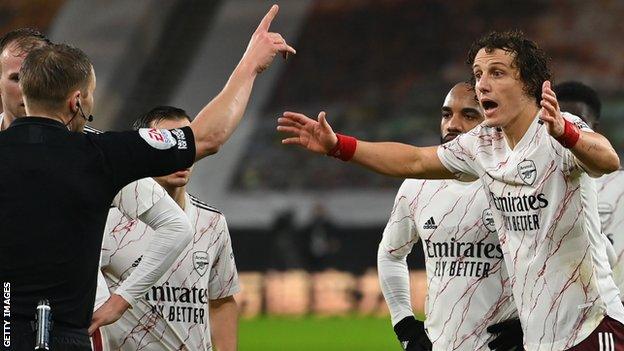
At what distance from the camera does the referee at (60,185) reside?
4238 millimetres

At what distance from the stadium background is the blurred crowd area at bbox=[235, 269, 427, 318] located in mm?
37

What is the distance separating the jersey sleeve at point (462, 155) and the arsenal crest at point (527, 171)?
0.35 metres

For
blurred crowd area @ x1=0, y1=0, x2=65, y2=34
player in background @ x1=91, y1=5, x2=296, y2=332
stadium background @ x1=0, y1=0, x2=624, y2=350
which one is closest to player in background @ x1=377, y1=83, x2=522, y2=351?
player in background @ x1=91, y1=5, x2=296, y2=332

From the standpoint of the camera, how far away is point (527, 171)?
527 cm

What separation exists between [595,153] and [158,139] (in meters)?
1.70

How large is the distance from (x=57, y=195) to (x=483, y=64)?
2094mm

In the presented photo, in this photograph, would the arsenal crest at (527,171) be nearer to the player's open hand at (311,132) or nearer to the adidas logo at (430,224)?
the player's open hand at (311,132)

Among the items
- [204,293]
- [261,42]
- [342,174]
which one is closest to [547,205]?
[261,42]

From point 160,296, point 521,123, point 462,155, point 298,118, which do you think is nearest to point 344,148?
point 298,118

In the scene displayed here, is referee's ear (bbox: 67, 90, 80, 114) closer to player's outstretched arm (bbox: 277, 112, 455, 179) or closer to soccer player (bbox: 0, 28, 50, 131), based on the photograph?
soccer player (bbox: 0, 28, 50, 131)

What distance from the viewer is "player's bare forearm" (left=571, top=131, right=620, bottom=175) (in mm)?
4844

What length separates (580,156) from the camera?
4879mm

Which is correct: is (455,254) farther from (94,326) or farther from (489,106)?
(94,326)

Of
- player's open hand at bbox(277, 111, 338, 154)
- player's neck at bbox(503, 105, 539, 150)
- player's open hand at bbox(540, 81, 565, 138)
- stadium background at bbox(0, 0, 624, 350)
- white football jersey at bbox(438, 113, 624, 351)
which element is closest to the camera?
player's open hand at bbox(540, 81, 565, 138)
